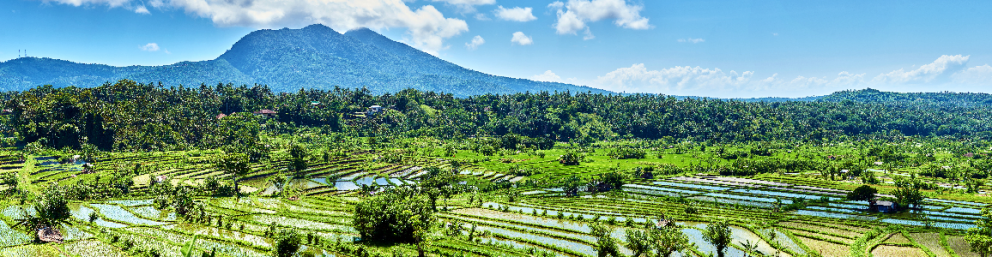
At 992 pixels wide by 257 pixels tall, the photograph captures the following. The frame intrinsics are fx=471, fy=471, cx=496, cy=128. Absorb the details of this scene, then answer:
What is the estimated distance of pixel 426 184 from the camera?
74.7m

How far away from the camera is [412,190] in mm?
71875

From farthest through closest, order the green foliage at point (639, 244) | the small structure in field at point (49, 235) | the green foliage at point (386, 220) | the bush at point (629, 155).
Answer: the bush at point (629, 155) → the green foliage at point (386, 220) → the small structure in field at point (49, 235) → the green foliage at point (639, 244)

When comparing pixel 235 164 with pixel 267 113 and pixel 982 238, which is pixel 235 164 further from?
pixel 267 113

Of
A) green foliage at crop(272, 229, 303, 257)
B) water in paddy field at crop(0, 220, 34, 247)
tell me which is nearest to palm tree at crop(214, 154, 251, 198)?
water in paddy field at crop(0, 220, 34, 247)

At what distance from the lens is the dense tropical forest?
46938 mm

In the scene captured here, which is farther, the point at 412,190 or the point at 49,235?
the point at 412,190

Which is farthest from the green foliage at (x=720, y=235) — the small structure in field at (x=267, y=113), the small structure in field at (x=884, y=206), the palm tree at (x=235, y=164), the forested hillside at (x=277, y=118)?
the small structure in field at (x=267, y=113)

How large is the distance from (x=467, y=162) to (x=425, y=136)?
48.5m

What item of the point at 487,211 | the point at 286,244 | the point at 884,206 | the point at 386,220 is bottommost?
the point at 487,211

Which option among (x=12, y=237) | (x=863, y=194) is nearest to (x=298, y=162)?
(x=12, y=237)

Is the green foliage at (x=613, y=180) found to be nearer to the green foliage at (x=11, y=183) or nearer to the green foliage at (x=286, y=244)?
the green foliage at (x=286, y=244)

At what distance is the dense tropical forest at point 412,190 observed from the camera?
154ft

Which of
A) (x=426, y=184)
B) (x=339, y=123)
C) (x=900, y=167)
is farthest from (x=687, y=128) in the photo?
(x=426, y=184)

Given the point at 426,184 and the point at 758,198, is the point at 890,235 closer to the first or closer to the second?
the point at 758,198
